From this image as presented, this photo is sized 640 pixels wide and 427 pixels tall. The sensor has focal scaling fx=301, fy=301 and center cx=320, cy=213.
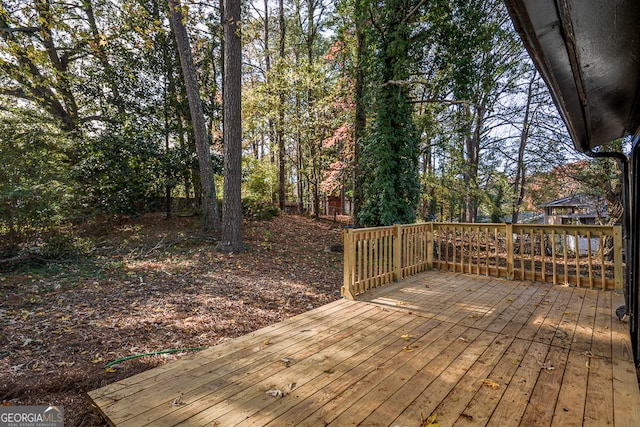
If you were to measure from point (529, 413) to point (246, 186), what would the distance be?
11.8 metres

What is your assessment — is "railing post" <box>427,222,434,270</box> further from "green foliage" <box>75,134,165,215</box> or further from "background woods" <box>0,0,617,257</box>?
"green foliage" <box>75,134,165,215</box>

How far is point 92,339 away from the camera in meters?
3.22

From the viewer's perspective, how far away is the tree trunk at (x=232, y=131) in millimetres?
6773

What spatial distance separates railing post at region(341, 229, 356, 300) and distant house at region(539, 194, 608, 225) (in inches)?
468

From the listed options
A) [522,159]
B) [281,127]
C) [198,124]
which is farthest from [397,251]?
[522,159]

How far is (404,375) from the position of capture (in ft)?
7.50

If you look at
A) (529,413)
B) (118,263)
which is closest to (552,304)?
(529,413)

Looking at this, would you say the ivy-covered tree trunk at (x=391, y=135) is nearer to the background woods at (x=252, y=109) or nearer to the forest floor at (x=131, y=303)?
the background woods at (x=252, y=109)

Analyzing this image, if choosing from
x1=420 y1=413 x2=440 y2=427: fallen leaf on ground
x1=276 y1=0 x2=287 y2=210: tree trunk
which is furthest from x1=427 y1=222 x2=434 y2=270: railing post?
x1=276 y1=0 x2=287 y2=210: tree trunk

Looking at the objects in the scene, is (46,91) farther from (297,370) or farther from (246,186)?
(297,370)

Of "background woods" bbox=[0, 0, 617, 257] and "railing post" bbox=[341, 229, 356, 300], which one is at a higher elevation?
"background woods" bbox=[0, 0, 617, 257]

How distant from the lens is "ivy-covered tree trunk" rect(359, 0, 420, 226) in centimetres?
698

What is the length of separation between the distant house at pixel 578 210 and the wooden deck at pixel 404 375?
10447 millimetres

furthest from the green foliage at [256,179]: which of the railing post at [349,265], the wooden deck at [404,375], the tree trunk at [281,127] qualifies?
the wooden deck at [404,375]
